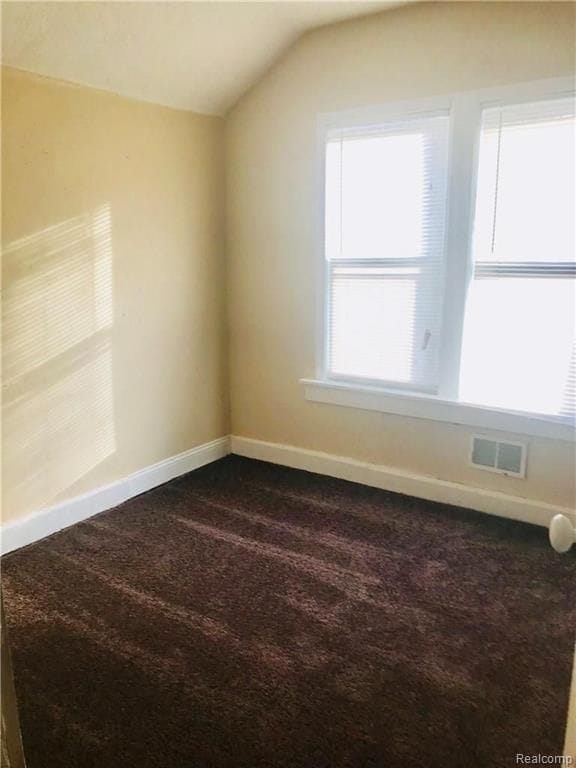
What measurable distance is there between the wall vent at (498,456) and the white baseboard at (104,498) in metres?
1.56

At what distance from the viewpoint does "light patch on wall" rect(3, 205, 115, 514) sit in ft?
8.48

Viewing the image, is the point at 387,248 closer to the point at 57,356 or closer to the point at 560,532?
the point at 57,356

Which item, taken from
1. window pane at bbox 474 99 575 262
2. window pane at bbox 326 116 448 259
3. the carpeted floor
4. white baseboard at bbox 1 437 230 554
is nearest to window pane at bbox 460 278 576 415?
window pane at bbox 474 99 575 262

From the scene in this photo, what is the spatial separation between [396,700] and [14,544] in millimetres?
1752

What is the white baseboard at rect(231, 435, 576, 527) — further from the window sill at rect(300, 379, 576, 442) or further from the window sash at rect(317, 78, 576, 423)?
the window sash at rect(317, 78, 576, 423)

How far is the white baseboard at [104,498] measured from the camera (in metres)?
2.68

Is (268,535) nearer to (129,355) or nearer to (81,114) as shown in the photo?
(129,355)

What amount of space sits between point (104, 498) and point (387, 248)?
6.26 feet

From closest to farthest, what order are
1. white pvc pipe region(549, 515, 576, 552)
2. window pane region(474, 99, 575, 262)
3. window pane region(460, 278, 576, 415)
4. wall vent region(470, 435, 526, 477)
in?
white pvc pipe region(549, 515, 576, 552) → window pane region(474, 99, 575, 262) → window pane region(460, 278, 576, 415) → wall vent region(470, 435, 526, 477)

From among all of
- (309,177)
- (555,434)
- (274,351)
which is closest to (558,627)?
(555,434)

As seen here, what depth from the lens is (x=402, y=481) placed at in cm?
323

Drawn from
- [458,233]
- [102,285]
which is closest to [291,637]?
[102,285]

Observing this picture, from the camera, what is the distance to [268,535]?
9.14 ft

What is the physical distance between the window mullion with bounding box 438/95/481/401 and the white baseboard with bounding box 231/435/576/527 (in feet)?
1.56
